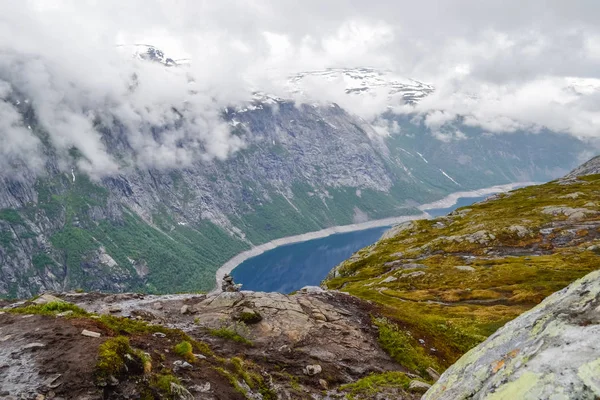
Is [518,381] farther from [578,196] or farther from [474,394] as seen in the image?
[578,196]

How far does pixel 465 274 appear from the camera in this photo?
7844cm

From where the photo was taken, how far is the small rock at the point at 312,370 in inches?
955

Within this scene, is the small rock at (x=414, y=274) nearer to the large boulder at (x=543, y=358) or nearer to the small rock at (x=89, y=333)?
the large boulder at (x=543, y=358)

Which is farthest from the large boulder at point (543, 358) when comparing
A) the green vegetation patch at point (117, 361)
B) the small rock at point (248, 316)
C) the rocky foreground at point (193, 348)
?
the small rock at point (248, 316)

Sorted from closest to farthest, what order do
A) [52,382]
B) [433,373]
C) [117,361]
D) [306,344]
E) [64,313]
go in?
[52,382]
[117,361]
[64,313]
[306,344]
[433,373]

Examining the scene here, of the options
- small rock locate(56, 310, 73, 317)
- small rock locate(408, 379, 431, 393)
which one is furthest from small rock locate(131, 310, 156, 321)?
small rock locate(408, 379, 431, 393)

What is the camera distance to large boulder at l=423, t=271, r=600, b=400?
27.5 feet

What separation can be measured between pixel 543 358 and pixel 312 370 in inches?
677

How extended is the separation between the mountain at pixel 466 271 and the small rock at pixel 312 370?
27.5ft

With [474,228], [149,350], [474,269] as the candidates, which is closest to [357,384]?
[149,350]

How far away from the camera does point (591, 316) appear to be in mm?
10359

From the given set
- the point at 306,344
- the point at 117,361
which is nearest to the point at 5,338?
the point at 117,361

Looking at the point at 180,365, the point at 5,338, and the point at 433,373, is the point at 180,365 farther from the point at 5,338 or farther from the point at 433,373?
the point at 433,373

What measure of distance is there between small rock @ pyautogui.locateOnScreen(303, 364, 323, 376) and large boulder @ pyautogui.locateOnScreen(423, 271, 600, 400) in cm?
1148
